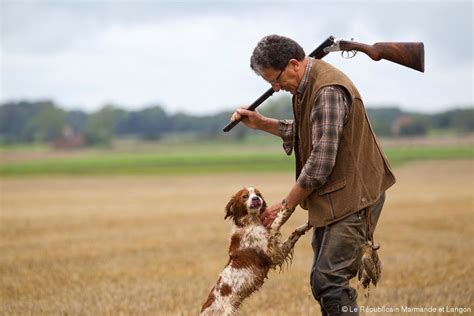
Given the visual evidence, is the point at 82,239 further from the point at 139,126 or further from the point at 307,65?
the point at 139,126

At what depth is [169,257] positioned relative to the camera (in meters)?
14.8

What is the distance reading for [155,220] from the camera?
23750 millimetres

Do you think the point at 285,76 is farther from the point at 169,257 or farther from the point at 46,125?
the point at 46,125

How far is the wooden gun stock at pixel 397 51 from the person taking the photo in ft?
20.2

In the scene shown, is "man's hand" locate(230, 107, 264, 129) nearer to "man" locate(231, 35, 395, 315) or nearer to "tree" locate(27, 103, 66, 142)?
"man" locate(231, 35, 395, 315)

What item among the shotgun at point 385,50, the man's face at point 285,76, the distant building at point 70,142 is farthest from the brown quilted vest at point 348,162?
the distant building at point 70,142

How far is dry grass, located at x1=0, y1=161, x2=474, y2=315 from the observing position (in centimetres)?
997

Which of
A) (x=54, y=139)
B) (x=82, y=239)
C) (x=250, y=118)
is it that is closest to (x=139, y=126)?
(x=54, y=139)

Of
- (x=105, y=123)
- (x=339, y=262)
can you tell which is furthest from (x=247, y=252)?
(x=105, y=123)

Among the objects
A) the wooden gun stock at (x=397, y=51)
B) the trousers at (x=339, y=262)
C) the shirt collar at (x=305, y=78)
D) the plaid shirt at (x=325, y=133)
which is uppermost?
Result: the wooden gun stock at (x=397, y=51)

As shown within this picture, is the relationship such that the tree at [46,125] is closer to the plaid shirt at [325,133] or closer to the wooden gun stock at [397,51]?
the wooden gun stock at [397,51]

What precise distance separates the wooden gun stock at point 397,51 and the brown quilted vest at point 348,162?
0.44 m

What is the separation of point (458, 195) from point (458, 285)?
71.1 ft

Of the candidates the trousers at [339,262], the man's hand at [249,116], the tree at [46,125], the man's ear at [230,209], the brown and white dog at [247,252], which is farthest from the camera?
the tree at [46,125]
